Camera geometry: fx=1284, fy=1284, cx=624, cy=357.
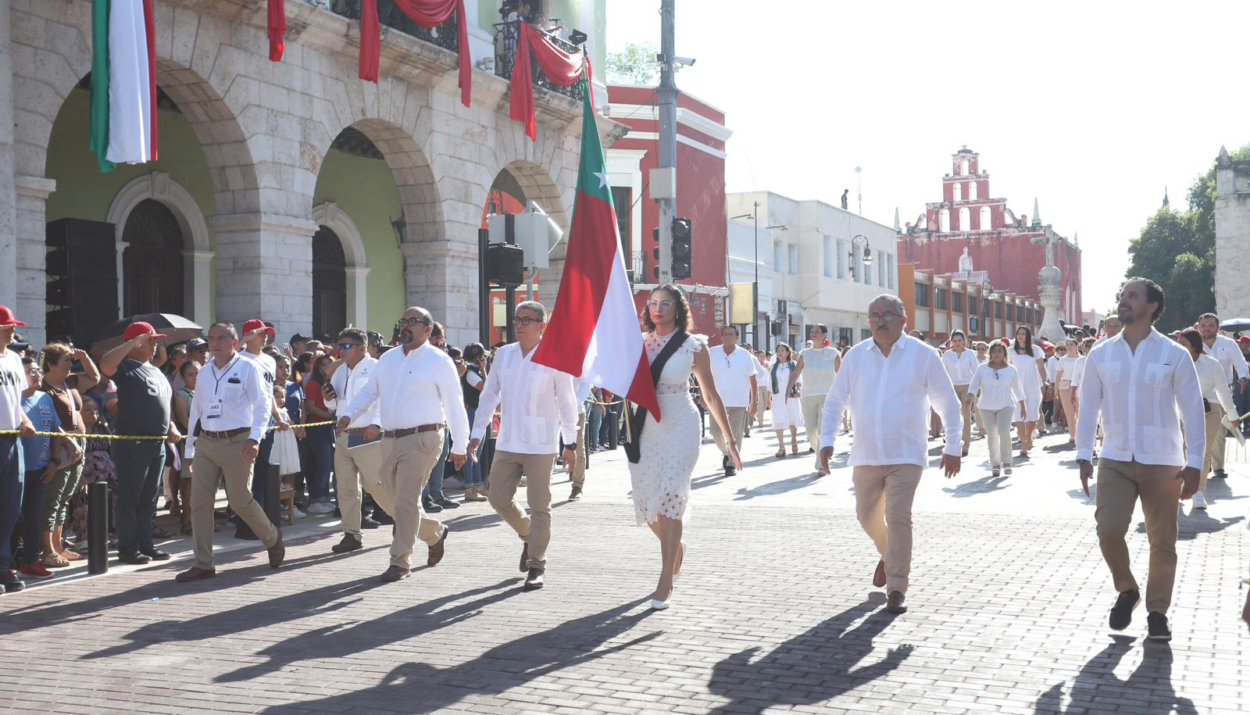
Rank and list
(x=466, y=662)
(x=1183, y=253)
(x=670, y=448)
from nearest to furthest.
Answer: (x=466, y=662), (x=670, y=448), (x=1183, y=253)

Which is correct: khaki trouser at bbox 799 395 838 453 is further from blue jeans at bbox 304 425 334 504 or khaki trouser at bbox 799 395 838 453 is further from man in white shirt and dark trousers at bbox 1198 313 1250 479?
blue jeans at bbox 304 425 334 504

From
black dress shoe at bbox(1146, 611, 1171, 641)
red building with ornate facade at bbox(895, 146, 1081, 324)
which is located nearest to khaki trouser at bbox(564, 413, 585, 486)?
black dress shoe at bbox(1146, 611, 1171, 641)

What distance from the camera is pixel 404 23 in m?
17.6

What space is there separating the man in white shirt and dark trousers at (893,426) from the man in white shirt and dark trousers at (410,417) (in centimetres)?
269

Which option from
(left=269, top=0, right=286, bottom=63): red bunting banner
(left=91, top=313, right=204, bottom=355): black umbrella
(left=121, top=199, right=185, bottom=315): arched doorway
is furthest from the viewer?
(left=121, top=199, right=185, bottom=315): arched doorway

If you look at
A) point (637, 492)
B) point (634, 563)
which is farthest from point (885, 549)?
point (634, 563)

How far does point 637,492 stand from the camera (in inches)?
300

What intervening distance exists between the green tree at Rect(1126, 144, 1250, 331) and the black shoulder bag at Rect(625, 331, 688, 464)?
65769 mm

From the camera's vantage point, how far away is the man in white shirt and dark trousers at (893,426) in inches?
287

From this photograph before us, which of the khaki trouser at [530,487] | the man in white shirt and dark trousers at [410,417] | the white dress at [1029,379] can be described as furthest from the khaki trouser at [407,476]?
the white dress at [1029,379]

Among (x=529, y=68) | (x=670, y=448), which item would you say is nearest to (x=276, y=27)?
(x=529, y=68)

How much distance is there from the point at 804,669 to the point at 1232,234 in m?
55.6

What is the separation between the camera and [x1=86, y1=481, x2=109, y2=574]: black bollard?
8602 millimetres

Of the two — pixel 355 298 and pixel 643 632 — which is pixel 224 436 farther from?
pixel 355 298
